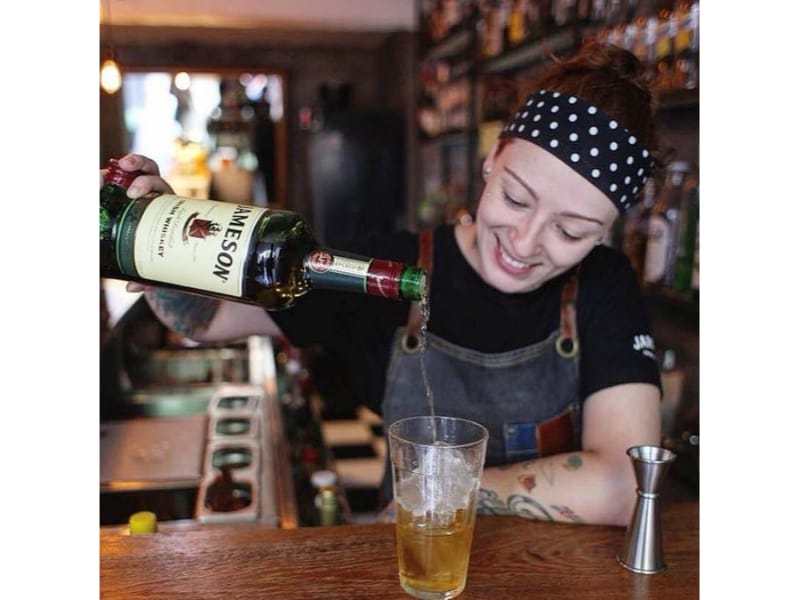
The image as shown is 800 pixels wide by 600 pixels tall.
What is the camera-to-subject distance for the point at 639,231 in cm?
245

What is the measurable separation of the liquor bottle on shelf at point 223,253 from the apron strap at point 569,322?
58 cm

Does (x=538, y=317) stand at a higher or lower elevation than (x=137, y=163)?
lower

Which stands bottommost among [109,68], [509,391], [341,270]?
[509,391]

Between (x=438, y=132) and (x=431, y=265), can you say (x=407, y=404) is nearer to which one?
(x=431, y=265)

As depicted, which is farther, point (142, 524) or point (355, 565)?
point (142, 524)

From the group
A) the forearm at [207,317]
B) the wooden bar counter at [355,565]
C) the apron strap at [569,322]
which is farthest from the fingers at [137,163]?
the apron strap at [569,322]

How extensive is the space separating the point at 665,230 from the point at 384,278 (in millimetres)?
1449

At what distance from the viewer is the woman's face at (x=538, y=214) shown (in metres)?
1.30

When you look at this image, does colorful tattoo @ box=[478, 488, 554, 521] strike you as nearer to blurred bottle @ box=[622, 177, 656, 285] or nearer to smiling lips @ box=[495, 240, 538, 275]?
smiling lips @ box=[495, 240, 538, 275]

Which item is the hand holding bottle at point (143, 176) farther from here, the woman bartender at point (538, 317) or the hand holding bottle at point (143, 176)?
the woman bartender at point (538, 317)

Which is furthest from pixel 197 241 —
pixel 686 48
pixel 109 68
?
pixel 686 48

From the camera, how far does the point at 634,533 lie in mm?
1043

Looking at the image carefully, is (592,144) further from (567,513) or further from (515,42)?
(515,42)
